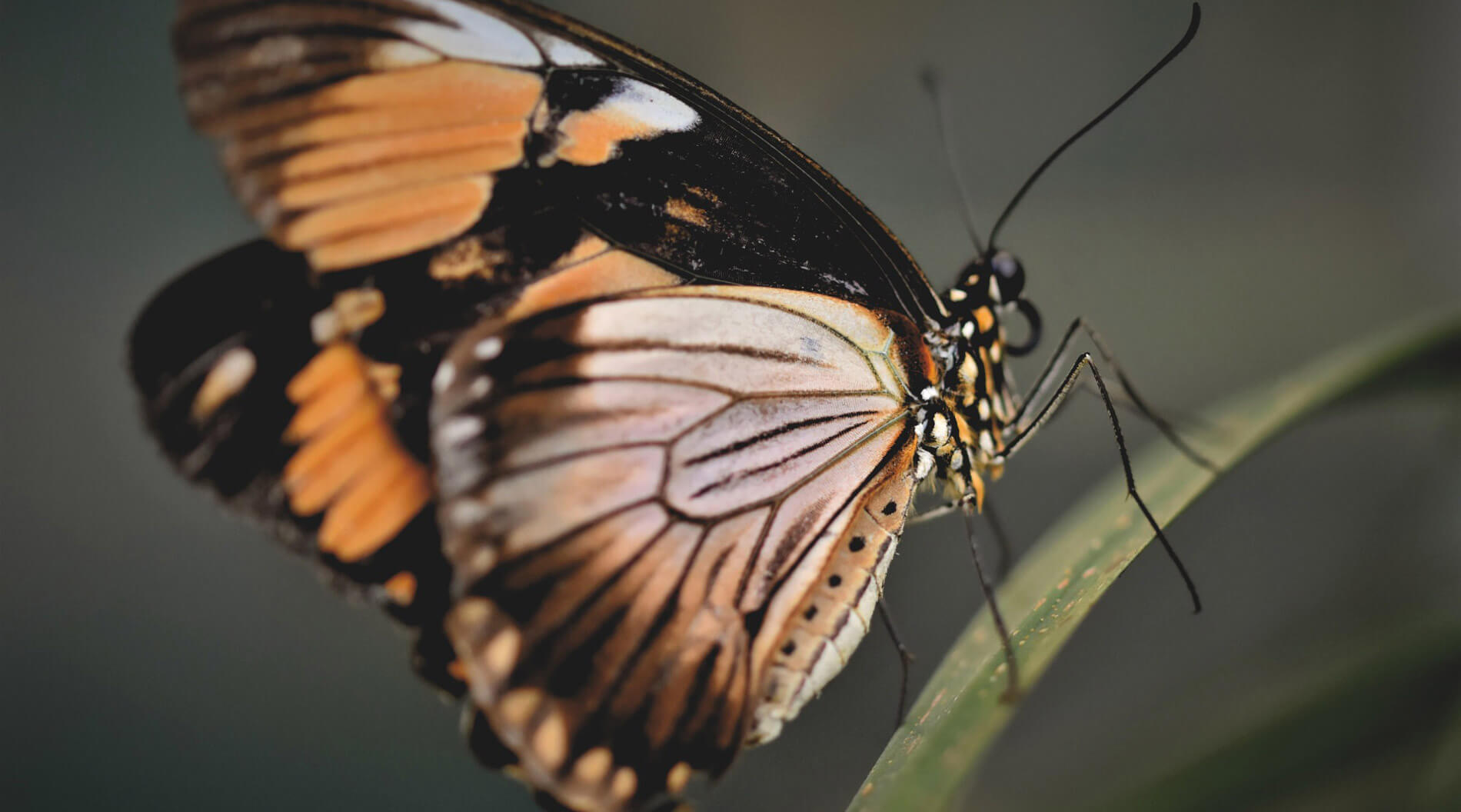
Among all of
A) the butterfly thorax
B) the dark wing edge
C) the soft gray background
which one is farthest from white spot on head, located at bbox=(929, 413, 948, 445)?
the soft gray background

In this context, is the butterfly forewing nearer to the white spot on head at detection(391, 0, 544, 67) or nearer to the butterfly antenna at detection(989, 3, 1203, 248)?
the white spot on head at detection(391, 0, 544, 67)

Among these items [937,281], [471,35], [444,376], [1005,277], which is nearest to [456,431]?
[444,376]

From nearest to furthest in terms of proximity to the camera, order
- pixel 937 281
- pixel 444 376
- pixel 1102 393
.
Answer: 1. pixel 444 376
2. pixel 1102 393
3. pixel 937 281

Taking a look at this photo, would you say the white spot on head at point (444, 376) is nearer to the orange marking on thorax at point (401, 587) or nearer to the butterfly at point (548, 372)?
the butterfly at point (548, 372)

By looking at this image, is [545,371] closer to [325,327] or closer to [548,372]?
[548,372]

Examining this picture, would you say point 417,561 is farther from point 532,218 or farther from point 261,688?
point 261,688

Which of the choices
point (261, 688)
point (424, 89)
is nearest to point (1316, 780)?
point (424, 89)
